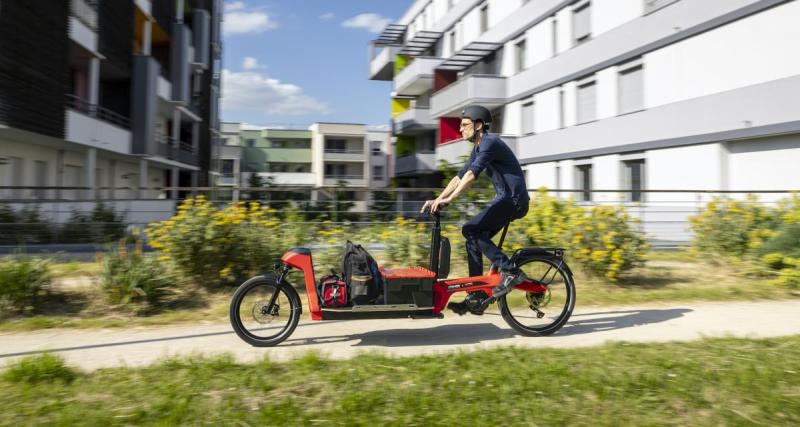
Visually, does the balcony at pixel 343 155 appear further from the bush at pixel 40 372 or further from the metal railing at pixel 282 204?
the bush at pixel 40 372

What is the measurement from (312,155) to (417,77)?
3502 centimetres

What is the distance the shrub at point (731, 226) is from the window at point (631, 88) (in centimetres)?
1099

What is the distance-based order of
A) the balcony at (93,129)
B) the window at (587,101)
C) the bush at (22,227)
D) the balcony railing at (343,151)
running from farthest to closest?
the balcony railing at (343,151), the window at (587,101), the balcony at (93,129), the bush at (22,227)

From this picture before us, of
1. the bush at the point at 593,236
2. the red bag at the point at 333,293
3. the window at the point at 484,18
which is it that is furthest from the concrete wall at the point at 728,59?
the window at the point at 484,18

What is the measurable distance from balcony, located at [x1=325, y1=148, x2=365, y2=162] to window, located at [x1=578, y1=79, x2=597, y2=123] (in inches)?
1860

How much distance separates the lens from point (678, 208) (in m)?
11.1

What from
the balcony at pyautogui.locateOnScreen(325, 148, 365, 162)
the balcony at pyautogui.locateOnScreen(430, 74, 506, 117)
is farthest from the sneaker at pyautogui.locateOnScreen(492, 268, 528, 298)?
the balcony at pyautogui.locateOnScreen(325, 148, 365, 162)

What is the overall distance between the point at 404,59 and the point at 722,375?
43104 mm

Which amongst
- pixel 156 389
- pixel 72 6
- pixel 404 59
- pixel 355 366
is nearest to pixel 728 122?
pixel 355 366

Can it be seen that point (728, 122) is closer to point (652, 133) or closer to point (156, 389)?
point (652, 133)

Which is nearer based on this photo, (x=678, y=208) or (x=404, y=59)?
(x=678, y=208)

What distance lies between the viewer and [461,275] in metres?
7.14

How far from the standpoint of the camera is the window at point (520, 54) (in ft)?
89.2

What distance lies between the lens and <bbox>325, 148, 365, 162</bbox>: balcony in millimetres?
67750
